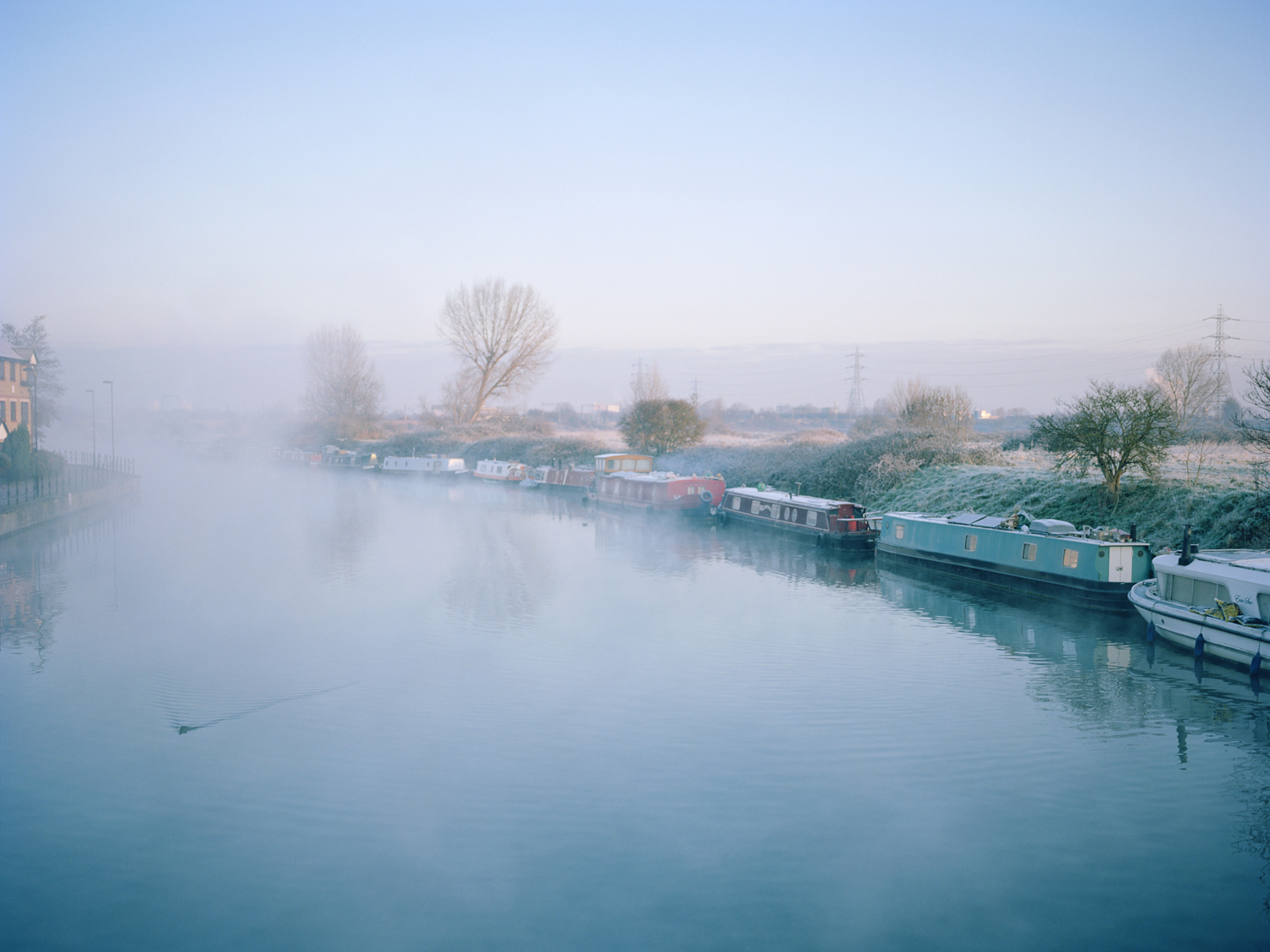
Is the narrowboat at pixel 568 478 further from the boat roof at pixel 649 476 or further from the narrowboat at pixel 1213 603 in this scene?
the narrowboat at pixel 1213 603

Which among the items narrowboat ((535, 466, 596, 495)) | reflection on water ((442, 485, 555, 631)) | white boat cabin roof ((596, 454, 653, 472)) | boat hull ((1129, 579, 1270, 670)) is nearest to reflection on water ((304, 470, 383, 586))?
reflection on water ((442, 485, 555, 631))

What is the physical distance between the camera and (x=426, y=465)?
5934 centimetres

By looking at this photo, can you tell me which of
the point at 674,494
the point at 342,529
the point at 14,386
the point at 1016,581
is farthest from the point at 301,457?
the point at 1016,581

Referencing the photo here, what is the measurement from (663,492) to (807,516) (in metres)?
8.24

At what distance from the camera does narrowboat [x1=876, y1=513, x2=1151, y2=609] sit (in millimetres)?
16969

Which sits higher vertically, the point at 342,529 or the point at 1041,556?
the point at 1041,556

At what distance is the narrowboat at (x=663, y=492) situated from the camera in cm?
3388

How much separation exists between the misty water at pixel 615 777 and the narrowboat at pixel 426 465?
39.6 metres

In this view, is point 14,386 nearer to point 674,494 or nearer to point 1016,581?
point 674,494

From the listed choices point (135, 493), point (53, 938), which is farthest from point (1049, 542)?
point (135, 493)

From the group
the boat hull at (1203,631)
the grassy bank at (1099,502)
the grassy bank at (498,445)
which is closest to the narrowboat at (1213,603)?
the boat hull at (1203,631)

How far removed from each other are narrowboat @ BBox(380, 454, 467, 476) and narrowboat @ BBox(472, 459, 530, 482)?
A: 308cm

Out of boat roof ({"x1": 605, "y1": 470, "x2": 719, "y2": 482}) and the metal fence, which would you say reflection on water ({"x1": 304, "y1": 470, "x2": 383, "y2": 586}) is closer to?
the metal fence

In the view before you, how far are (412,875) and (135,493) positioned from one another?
41.9m
